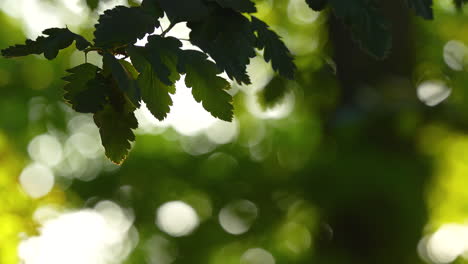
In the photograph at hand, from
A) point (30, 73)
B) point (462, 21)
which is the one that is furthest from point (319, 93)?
point (30, 73)

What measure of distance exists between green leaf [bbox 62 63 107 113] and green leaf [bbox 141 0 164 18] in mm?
184

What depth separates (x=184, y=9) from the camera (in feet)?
5.21

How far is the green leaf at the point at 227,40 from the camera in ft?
5.01

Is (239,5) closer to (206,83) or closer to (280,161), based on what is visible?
(206,83)

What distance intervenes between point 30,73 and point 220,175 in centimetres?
417

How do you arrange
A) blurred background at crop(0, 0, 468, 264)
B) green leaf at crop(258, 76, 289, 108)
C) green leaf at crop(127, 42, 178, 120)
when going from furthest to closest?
blurred background at crop(0, 0, 468, 264) → green leaf at crop(258, 76, 289, 108) → green leaf at crop(127, 42, 178, 120)

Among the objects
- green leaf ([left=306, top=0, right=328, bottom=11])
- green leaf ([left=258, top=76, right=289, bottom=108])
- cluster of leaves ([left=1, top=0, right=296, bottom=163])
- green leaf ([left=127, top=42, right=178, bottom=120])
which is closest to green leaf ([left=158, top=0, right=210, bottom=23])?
cluster of leaves ([left=1, top=0, right=296, bottom=163])

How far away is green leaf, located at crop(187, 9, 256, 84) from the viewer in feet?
5.01

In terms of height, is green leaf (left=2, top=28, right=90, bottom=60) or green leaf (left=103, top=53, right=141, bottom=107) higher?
green leaf (left=2, top=28, right=90, bottom=60)

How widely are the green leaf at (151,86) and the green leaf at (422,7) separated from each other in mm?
698

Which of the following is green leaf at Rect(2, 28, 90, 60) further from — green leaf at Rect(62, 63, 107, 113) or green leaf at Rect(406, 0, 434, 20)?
green leaf at Rect(406, 0, 434, 20)

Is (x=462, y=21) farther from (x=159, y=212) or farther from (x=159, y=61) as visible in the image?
(x=159, y=61)

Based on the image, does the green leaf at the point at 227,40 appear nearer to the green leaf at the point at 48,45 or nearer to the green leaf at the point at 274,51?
the green leaf at the point at 274,51

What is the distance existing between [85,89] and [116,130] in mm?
145
